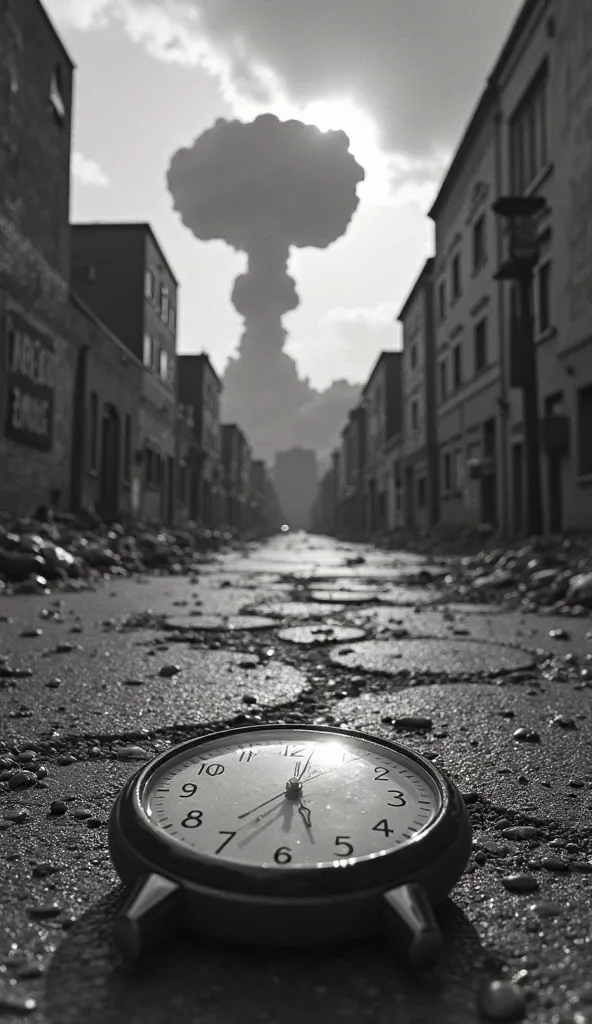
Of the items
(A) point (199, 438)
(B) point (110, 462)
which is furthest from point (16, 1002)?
(A) point (199, 438)

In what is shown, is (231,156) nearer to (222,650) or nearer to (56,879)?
(56,879)

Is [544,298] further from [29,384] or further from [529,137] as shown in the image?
[29,384]

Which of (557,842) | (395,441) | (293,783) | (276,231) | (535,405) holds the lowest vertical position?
(557,842)

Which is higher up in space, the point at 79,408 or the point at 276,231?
the point at 79,408

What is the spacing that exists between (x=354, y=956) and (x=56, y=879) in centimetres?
41

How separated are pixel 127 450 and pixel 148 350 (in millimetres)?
4823

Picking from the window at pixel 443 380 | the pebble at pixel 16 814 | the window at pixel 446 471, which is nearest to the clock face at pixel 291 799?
the pebble at pixel 16 814

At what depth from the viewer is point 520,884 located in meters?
0.88

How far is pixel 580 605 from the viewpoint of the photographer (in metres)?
4.07

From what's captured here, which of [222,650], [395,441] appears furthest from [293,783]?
[395,441]

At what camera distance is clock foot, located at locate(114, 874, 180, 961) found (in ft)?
2.26

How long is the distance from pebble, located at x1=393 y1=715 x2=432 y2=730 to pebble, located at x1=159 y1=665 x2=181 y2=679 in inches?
31.9

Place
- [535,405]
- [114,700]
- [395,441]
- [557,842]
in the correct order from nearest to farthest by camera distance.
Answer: [557,842] → [114,700] → [535,405] → [395,441]

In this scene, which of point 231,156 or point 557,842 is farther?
point 231,156
